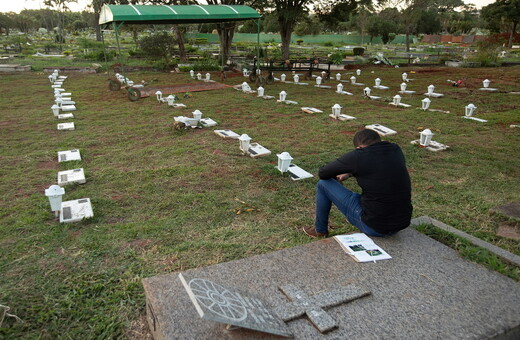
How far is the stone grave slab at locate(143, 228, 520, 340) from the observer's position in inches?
85.0

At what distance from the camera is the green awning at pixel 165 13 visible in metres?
11.2

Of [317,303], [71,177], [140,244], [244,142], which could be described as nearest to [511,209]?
[317,303]

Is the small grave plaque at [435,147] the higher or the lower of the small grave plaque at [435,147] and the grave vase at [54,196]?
the lower

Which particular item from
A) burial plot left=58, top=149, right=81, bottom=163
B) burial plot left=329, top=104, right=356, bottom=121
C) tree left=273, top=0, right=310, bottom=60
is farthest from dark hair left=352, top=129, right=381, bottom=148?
tree left=273, top=0, right=310, bottom=60

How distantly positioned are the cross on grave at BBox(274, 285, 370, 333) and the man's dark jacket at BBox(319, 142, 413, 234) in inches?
29.7

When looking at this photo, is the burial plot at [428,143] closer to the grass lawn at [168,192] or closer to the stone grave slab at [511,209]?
the grass lawn at [168,192]

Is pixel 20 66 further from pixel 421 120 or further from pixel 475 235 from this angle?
pixel 475 235

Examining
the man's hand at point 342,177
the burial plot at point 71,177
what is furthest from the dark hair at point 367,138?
the burial plot at point 71,177

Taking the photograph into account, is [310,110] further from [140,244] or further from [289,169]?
[140,244]

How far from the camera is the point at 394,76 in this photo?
17.1m

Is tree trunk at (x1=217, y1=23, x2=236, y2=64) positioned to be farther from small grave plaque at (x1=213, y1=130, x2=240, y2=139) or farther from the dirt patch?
the dirt patch

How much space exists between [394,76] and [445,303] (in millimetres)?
16587

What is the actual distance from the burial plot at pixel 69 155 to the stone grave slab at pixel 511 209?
6298 mm

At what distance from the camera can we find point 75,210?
4.07m
